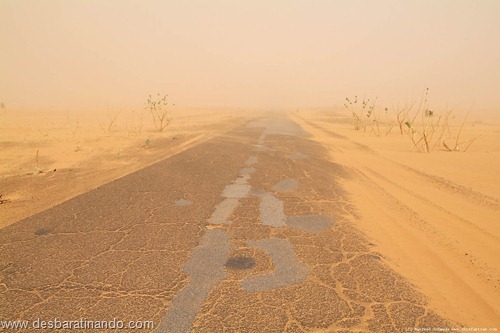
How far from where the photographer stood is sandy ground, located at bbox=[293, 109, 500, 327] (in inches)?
114

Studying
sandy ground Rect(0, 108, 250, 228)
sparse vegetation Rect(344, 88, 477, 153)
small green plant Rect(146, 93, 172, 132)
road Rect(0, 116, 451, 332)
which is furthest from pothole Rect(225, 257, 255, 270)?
small green plant Rect(146, 93, 172, 132)

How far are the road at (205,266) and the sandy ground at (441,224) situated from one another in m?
0.30

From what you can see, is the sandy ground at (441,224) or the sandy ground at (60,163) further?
the sandy ground at (60,163)

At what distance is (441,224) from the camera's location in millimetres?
4566

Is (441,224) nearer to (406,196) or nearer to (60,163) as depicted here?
(406,196)

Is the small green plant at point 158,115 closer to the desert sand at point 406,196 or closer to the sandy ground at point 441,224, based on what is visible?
the desert sand at point 406,196

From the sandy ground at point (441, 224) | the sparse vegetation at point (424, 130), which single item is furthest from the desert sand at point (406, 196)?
the sparse vegetation at point (424, 130)

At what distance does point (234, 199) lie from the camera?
5.49 meters

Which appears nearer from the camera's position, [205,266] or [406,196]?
[205,266]

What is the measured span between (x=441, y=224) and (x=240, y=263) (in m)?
3.37

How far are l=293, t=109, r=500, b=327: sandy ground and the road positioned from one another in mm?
296

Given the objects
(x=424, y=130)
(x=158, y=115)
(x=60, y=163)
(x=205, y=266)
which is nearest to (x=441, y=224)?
(x=205, y=266)

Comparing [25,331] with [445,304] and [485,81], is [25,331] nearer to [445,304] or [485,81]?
[445,304]

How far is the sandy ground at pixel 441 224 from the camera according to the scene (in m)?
2.89
